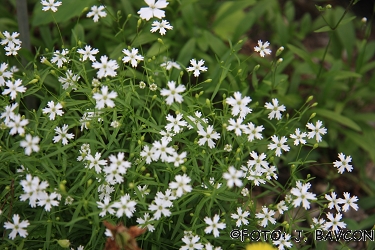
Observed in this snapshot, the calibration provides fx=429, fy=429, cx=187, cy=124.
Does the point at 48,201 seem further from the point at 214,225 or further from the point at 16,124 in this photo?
the point at 214,225

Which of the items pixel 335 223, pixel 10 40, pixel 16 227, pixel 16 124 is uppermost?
pixel 10 40

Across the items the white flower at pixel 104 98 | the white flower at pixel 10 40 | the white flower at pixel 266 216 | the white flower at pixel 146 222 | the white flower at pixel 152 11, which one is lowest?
the white flower at pixel 146 222

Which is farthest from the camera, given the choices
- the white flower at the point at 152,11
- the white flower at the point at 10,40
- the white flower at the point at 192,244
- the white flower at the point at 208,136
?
the white flower at the point at 10,40

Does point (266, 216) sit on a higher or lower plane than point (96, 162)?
lower

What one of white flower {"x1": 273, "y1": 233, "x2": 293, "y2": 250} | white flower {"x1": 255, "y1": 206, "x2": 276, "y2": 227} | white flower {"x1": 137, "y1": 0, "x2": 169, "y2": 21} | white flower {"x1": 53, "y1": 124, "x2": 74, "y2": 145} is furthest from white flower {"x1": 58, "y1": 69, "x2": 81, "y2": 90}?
white flower {"x1": 273, "y1": 233, "x2": 293, "y2": 250}

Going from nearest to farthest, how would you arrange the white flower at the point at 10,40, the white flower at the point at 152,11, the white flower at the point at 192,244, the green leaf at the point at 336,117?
the white flower at the point at 192,244
the white flower at the point at 152,11
the white flower at the point at 10,40
the green leaf at the point at 336,117

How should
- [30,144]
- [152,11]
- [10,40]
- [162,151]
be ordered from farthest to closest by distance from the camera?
[10,40], [152,11], [162,151], [30,144]

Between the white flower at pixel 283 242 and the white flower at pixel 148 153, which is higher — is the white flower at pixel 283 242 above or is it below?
below

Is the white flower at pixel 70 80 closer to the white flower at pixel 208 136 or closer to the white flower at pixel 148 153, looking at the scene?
the white flower at pixel 148 153

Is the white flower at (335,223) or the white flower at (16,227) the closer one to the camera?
the white flower at (16,227)

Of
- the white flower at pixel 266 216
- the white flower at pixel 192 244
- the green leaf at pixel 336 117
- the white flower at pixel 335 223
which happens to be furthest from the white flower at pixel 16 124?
the green leaf at pixel 336 117

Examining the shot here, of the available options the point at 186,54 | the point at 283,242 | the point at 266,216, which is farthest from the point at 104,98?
the point at 186,54
